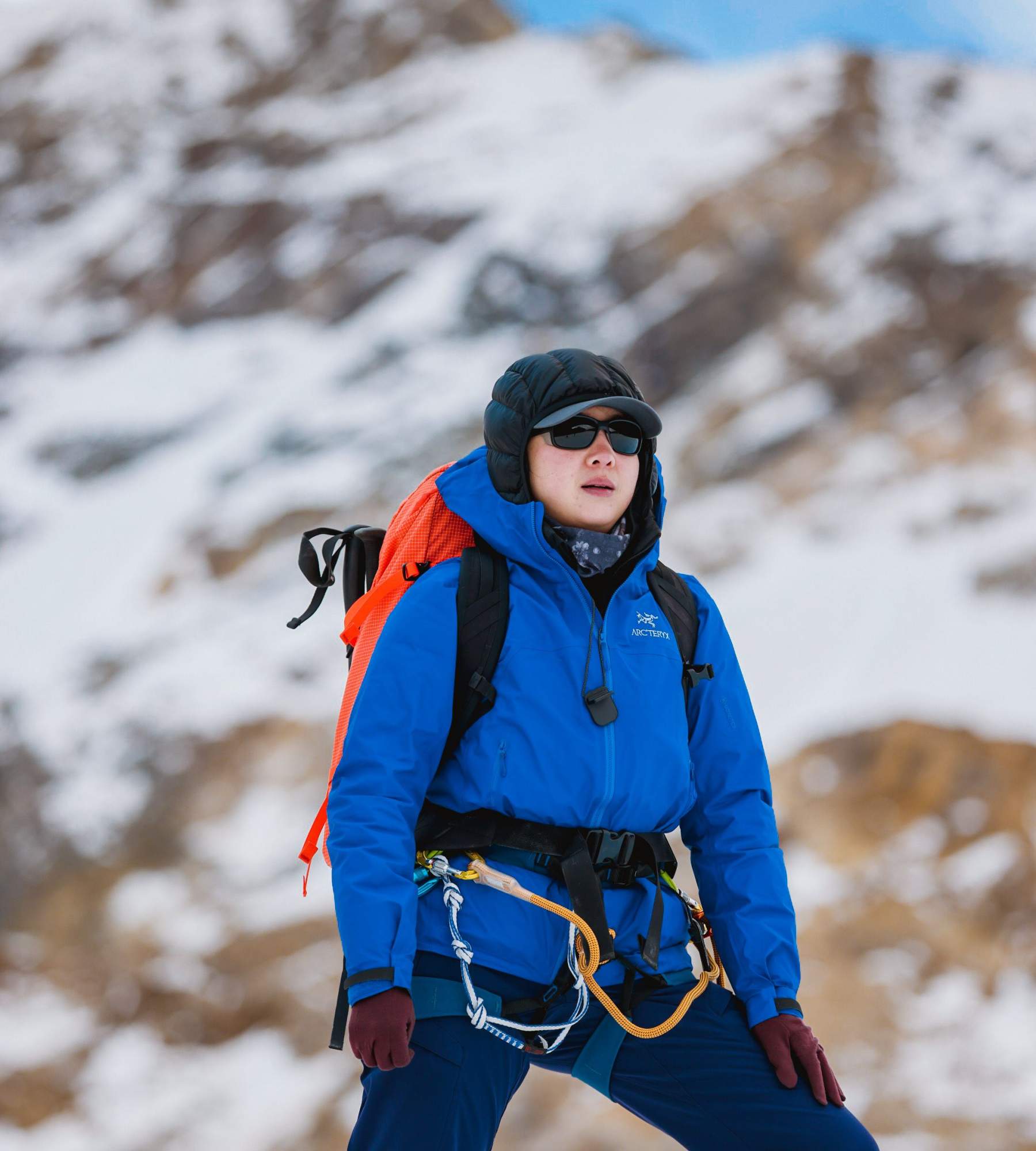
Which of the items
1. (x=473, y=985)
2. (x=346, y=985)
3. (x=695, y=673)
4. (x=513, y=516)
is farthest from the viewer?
(x=695, y=673)

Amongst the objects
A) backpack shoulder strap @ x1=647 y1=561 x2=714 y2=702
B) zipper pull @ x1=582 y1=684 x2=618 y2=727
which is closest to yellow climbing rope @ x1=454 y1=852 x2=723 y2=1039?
zipper pull @ x1=582 y1=684 x2=618 y2=727

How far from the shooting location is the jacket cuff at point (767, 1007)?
242 centimetres

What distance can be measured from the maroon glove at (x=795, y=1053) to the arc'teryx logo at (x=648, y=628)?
0.90m

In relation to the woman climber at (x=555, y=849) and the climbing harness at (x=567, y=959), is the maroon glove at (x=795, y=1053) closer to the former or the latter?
the woman climber at (x=555, y=849)

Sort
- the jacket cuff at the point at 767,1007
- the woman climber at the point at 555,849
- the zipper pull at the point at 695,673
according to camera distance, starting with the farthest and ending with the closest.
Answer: the zipper pull at the point at 695,673 → the jacket cuff at the point at 767,1007 → the woman climber at the point at 555,849

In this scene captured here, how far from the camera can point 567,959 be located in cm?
237

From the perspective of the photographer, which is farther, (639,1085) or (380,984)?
(639,1085)

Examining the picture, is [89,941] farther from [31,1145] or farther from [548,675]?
[548,675]

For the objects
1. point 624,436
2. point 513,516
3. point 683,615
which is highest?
point 624,436

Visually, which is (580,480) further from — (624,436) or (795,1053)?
(795,1053)

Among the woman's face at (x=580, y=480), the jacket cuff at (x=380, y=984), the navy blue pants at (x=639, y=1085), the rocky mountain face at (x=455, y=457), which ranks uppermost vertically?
the rocky mountain face at (x=455, y=457)

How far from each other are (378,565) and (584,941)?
1162 mm

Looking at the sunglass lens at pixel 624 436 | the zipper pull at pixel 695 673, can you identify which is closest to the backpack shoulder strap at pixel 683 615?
the zipper pull at pixel 695 673

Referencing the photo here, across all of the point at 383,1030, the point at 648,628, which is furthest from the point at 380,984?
the point at 648,628
